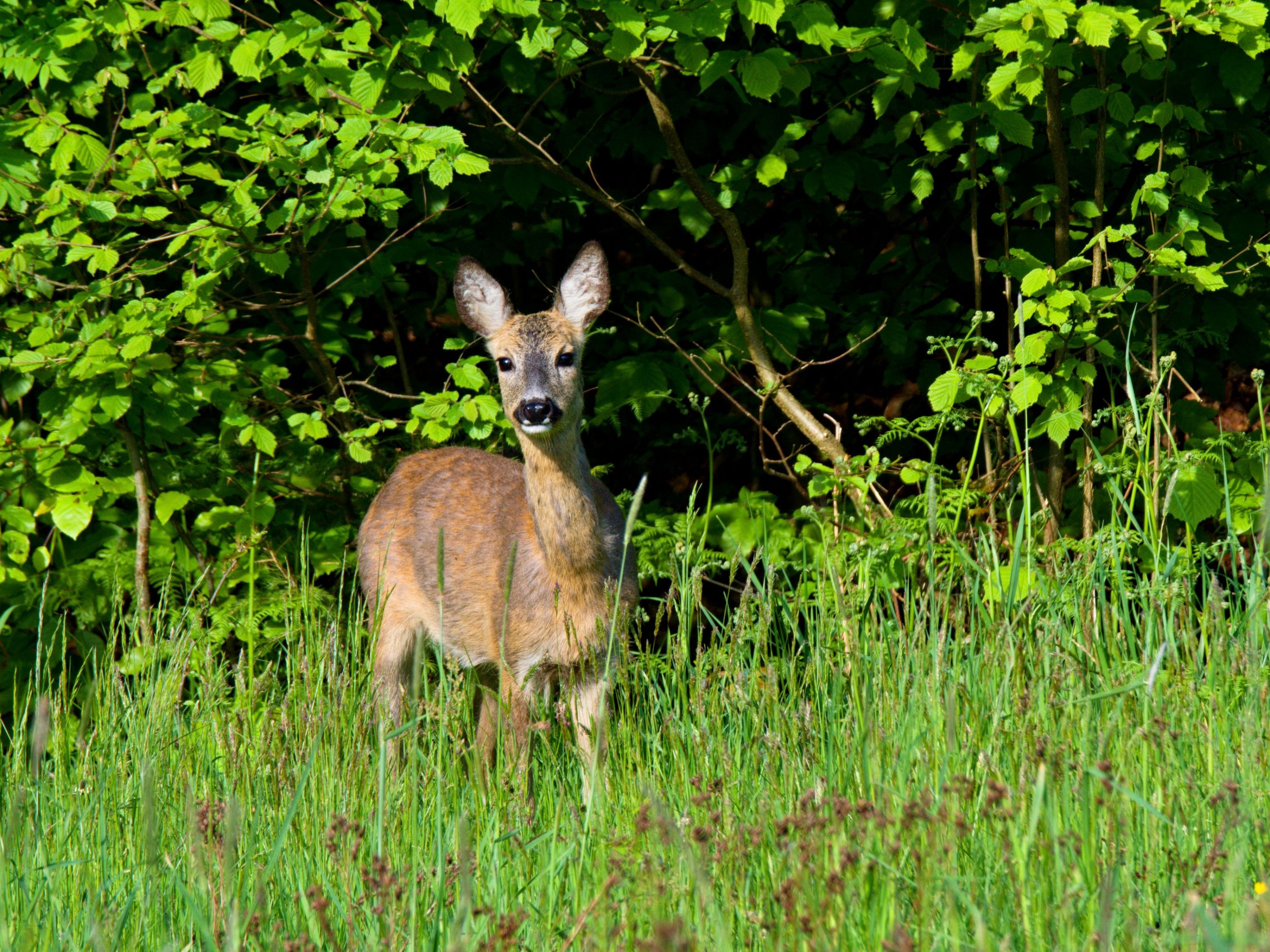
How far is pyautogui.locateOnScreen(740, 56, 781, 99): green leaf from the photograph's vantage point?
4.50 meters

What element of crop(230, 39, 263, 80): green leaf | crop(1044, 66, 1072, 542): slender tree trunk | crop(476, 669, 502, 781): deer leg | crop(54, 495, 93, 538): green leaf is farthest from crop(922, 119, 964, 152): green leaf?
crop(54, 495, 93, 538): green leaf

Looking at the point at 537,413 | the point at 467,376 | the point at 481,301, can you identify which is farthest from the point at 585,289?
the point at 537,413

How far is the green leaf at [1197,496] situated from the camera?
15.0ft

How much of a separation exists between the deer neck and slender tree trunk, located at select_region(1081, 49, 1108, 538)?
1.76 metres

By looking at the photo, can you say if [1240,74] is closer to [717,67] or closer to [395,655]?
[717,67]

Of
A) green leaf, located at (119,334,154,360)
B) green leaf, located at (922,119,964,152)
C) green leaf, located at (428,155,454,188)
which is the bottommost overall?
green leaf, located at (119,334,154,360)

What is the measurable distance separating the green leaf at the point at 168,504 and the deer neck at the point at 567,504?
1613 millimetres

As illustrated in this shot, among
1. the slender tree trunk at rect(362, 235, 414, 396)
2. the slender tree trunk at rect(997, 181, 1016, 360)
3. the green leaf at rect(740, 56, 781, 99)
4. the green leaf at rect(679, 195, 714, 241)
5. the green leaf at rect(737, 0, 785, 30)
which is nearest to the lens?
the green leaf at rect(737, 0, 785, 30)

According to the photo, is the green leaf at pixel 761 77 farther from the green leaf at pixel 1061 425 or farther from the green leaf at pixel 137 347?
the green leaf at pixel 137 347

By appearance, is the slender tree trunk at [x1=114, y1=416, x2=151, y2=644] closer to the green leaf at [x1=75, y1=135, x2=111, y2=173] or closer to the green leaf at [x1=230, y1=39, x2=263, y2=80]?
the green leaf at [x1=75, y1=135, x2=111, y2=173]

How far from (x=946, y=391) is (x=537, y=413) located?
1429 millimetres

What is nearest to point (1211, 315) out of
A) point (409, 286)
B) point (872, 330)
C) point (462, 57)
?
point (872, 330)

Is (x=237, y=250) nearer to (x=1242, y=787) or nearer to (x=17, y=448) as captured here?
(x=17, y=448)

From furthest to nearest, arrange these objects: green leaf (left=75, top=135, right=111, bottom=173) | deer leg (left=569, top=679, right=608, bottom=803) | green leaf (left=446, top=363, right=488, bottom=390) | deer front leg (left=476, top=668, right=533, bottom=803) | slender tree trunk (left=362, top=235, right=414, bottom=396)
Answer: slender tree trunk (left=362, top=235, right=414, bottom=396), green leaf (left=446, top=363, right=488, bottom=390), green leaf (left=75, top=135, right=111, bottom=173), deer leg (left=569, top=679, right=608, bottom=803), deer front leg (left=476, top=668, right=533, bottom=803)
